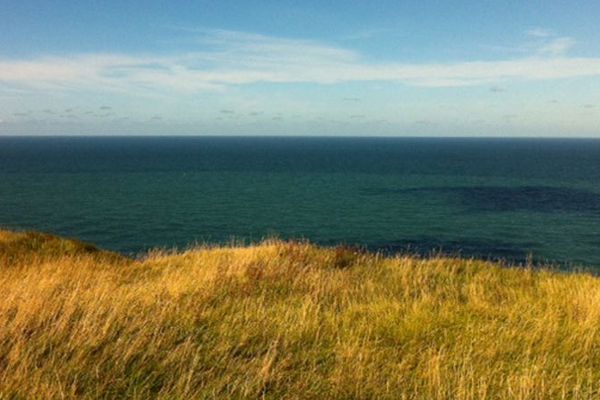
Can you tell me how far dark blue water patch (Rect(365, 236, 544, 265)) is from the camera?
45188mm

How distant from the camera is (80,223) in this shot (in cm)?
5731

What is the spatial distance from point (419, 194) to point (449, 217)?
2233 centimetres

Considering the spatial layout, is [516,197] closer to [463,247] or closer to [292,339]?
[463,247]

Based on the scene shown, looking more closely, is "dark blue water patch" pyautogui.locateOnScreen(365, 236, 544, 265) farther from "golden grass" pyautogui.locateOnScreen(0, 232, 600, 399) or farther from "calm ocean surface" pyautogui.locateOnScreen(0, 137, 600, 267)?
"golden grass" pyautogui.locateOnScreen(0, 232, 600, 399)

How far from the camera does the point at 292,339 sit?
298 inches

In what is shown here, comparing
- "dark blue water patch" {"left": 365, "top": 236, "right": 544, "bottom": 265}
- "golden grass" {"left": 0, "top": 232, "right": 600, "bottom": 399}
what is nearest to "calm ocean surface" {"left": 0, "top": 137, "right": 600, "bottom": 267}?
"dark blue water patch" {"left": 365, "top": 236, "right": 544, "bottom": 265}

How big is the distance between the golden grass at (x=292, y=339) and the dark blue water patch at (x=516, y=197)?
6331 cm

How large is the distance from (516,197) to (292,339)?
83.6 meters

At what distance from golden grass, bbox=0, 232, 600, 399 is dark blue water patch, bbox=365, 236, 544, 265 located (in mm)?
33807

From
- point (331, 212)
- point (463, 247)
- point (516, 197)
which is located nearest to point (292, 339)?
point (463, 247)

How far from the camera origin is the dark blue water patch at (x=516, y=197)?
71125 millimetres

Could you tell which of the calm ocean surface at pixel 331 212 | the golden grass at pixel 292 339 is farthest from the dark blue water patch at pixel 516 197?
the golden grass at pixel 292 339

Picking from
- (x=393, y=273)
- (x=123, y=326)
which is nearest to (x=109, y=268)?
(x=123, y=326)

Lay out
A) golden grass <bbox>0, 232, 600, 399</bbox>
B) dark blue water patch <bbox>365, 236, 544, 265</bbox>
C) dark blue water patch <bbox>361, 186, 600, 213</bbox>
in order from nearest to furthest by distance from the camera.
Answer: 1. golden grass <bbox>0, 232, 600, 399</bbox>
2. dark blue water patch <bbox>365, 236, 544, 265</bbox>
3. dark blue water patch <bbox>361, 186, 600, 213</bbox>
